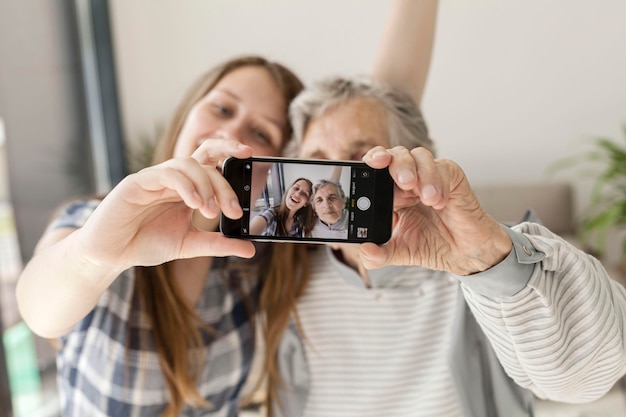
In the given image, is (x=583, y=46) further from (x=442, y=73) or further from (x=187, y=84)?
(x=187, y=84)

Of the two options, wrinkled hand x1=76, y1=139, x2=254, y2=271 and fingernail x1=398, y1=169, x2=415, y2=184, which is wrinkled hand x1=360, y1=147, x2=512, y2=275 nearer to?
fingernail x1=398, y1=169, x2=415, y2=184

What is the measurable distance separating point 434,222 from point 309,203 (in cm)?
13

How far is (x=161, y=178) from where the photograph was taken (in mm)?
494

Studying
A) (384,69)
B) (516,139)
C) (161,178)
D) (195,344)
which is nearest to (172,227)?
(161,178)

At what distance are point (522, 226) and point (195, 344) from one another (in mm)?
517

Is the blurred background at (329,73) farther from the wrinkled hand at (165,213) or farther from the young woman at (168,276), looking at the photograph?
the wrinkled hand at (165,213)

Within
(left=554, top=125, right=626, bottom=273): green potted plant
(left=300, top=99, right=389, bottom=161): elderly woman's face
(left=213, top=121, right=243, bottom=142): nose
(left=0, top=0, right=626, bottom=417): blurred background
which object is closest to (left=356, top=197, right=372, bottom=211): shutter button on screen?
(left=300, top=99, right=389, bottom=161): elderly woman's face

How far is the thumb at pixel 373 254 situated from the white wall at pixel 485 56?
0.93 m

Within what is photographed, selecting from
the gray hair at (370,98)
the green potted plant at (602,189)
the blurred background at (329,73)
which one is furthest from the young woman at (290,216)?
the green potted plant at (602,189)

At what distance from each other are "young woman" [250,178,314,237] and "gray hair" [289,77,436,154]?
0.89 ft

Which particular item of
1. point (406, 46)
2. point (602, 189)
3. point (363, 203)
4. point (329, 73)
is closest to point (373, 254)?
point (363, 203)

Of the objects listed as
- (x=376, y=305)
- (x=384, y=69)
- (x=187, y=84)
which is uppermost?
(x=384, y=69)

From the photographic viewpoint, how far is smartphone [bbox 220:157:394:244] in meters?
0.56

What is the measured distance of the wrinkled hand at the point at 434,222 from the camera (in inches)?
19.6
